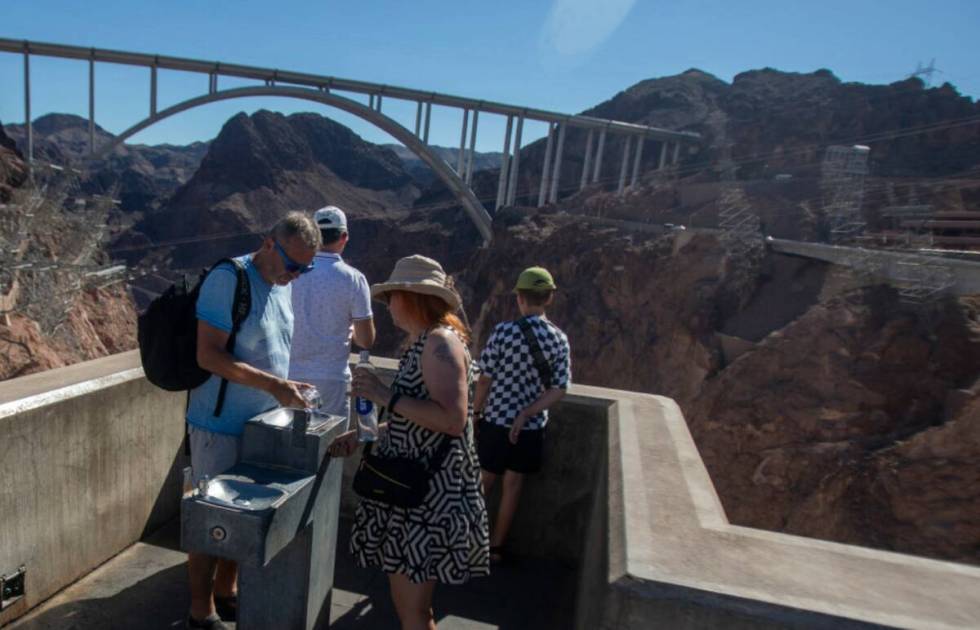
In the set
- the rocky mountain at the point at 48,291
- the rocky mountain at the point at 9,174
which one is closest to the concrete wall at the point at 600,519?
the rocky mountain at the point at 48,291

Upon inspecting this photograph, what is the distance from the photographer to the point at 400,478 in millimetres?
1918

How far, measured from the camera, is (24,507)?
223cm

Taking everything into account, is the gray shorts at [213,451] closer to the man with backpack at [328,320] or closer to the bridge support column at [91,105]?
the man with backpack at [328,320]

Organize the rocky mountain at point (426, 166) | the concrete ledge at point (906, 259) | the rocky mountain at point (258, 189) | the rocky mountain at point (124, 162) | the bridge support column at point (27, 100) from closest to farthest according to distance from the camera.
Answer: the concrete ledge at point (906, 259)
the bridge support column at point (27, 100)
the rocky mountain at point (258, 189)
the rocky mountain at point (124, 162)
the rocky mountain at point (426, 166)

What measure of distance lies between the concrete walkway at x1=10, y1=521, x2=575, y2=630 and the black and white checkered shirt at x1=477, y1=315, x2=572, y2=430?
69cm

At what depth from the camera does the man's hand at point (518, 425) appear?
2811 millimetres

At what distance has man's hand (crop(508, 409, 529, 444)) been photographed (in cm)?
281

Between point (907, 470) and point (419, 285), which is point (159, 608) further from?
point (907, 470)

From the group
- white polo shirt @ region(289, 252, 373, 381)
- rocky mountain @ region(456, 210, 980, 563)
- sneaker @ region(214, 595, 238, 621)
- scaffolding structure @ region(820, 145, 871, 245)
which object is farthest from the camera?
scaffolding structure @ region(820, 145, 871, 245)

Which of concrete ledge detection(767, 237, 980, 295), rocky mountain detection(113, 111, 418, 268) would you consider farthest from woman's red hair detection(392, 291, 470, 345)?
rocky mountain detection(113, 111, 418, 268)

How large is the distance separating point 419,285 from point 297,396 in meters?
0.57

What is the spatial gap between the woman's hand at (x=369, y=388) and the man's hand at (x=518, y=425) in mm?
1022

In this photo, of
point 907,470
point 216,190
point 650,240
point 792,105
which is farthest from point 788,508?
point 216,190

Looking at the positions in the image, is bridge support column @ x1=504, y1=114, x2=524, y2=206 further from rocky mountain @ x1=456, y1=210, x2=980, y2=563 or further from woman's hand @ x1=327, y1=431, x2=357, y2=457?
woman's hand @ x1=327, y1=431, x2=357, y2=457
